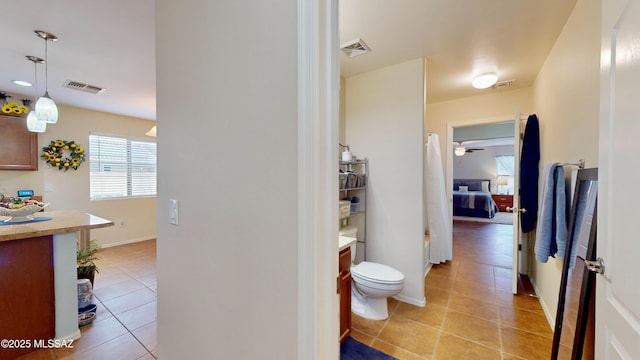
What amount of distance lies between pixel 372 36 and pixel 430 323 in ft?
8.25

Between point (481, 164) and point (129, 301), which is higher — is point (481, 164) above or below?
above

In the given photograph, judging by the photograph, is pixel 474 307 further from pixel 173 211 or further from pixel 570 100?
pixel 173 211

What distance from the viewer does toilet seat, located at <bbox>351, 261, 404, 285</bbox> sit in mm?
2068

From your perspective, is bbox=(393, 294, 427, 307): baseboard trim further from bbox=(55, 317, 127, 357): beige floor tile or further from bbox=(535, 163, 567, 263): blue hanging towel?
bbox=(55, 317, 127, 357): beige floor tile

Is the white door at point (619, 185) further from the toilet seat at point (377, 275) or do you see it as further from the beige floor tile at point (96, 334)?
the beige floor tile at point (96, 334)

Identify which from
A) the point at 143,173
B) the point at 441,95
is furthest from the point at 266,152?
the point at 143,173

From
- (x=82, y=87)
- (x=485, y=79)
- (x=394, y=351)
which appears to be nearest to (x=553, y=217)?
(x=394, y=351)

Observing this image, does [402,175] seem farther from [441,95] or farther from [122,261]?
[122,261]

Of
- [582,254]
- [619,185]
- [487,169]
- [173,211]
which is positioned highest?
[487,169]

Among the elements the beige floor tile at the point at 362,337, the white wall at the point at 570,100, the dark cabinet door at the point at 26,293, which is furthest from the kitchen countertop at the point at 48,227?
the white wall at the point at 570,100

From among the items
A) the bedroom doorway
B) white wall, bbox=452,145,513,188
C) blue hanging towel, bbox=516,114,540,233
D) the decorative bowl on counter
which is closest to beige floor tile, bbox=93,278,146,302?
the decorative bowl on counter

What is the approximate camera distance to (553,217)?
181cm

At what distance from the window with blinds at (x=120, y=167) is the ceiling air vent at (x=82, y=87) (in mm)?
1331

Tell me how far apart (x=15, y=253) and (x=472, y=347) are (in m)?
3.33
